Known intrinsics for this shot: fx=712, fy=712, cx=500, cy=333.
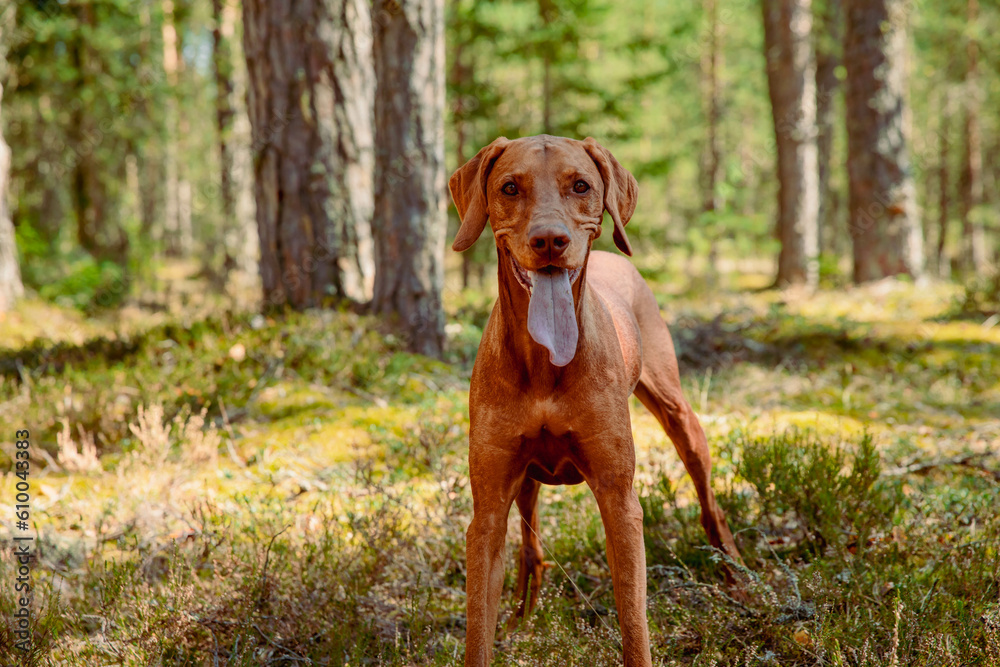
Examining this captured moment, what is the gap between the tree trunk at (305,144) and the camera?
6770 millimetres

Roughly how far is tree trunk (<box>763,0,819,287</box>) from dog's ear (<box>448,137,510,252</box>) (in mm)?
10062

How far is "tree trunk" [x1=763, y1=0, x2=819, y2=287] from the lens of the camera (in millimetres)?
11219

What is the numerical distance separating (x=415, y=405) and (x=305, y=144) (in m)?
2.90

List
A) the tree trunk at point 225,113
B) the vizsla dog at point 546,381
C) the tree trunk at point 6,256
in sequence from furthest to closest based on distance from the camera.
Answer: the tree trunk at point 225,113 → the tree trunk at point 6,256 → the vizsla dog at point 546,381

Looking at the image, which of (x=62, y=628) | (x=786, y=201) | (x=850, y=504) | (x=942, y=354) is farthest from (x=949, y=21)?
(x=62, y=628)

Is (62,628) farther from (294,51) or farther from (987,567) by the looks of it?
(294,51)

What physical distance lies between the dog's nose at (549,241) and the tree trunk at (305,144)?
486cm

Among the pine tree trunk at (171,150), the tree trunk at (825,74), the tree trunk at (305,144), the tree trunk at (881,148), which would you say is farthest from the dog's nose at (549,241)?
the pine tree trunk at (171,150)

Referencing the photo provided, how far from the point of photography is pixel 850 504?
360 cm

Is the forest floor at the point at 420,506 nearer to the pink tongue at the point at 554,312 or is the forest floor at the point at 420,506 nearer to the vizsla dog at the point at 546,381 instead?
the vizsla dog at the point at 546,381

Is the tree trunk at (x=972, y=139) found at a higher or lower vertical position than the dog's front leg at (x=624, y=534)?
higher

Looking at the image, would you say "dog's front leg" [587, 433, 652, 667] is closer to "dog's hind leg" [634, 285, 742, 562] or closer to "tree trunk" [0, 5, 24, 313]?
"dog's hind leg" [634, 285, 742, 562]

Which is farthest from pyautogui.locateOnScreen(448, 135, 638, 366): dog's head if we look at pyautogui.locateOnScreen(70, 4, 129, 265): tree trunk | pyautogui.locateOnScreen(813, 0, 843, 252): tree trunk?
pyautogui.locateOnScreen(70, 4, 129, 265): tree trunk

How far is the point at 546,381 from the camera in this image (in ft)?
8.04
